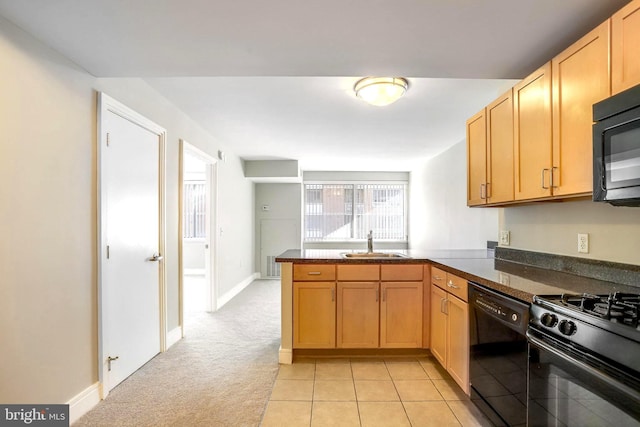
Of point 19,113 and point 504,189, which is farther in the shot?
point 504,189

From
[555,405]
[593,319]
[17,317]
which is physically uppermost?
[593,319]

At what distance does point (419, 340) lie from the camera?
2.77m

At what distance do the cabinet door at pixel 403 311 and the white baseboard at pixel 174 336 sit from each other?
6.81 feet

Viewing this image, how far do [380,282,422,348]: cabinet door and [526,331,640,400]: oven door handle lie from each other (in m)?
1.37

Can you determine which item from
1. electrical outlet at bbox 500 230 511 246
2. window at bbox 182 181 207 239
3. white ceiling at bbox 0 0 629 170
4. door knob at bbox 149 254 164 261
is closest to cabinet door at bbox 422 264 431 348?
electrical outlet at bbox 500 230 511 246

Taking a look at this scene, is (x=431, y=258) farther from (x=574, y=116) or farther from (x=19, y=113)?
(x=19, y=113)

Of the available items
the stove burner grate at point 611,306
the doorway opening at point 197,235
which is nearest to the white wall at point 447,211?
the stove burner grate at point 611,306

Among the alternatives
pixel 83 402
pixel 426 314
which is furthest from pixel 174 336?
pixel 426 314

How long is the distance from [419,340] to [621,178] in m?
Answer: 1.97

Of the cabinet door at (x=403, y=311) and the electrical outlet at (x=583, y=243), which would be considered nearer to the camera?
the electrical outlet at (x=583, y=243)

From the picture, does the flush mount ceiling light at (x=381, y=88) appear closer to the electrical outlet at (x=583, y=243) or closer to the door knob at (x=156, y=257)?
the electrical outlet at (x=583, y=243)

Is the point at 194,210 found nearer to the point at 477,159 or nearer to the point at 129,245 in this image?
the point at 129,245

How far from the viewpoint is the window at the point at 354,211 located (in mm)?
7535

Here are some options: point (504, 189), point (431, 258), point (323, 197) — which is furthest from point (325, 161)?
point (504, 189)
